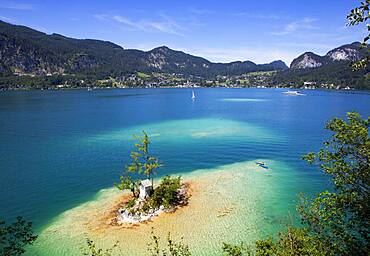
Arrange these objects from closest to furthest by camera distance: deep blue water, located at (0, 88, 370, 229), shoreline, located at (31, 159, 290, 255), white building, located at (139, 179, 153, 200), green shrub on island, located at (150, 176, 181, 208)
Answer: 1. shoreline, located at (31, 159, 290, 255)
2. green shrub on island, located at (150, 176, 181, 208)
3. white building, located at (139, 179, 153, 200)
4. deep blue water, located at (0, 88, 370, 229)

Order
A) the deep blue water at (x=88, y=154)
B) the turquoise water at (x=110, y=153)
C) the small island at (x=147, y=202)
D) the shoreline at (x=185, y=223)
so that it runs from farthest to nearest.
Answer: the deep blue water at (x=88, y=154)
the turquoise water at (x=110, y=153)
the small island at (x=147, y=202)
the shoreline at (x=185, y=223)

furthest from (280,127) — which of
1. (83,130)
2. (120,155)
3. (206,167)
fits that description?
(83,130)

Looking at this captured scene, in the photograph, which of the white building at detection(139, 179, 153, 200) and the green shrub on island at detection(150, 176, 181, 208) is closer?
the green shrub on island at detection(150, 176, 181, 208)

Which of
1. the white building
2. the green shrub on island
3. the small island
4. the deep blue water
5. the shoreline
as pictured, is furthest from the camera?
the deep blue water

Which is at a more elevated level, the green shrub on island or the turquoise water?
the green shrub on island

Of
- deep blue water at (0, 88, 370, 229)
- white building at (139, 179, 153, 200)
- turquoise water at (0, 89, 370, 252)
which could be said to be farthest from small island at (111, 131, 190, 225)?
deep blue water at (0, 88, 370, 229)

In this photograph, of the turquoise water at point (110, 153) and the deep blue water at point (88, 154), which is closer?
the turquoise water at point (110, 153)

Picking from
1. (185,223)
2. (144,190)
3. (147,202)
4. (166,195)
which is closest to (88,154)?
(144,190)

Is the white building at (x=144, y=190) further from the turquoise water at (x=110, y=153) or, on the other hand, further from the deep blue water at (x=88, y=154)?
the deep blue water at (x=88, y=154)

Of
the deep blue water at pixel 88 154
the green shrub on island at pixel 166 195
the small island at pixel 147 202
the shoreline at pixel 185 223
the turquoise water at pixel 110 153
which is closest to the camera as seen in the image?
the shoreline at pixel 185 223

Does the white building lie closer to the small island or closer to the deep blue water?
the small island

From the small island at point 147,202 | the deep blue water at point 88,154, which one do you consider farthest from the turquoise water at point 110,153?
the small island at point 147,202

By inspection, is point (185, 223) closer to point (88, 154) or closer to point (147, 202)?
point (147, 202)

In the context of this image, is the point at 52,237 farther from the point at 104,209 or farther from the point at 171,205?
the point at 171,205
